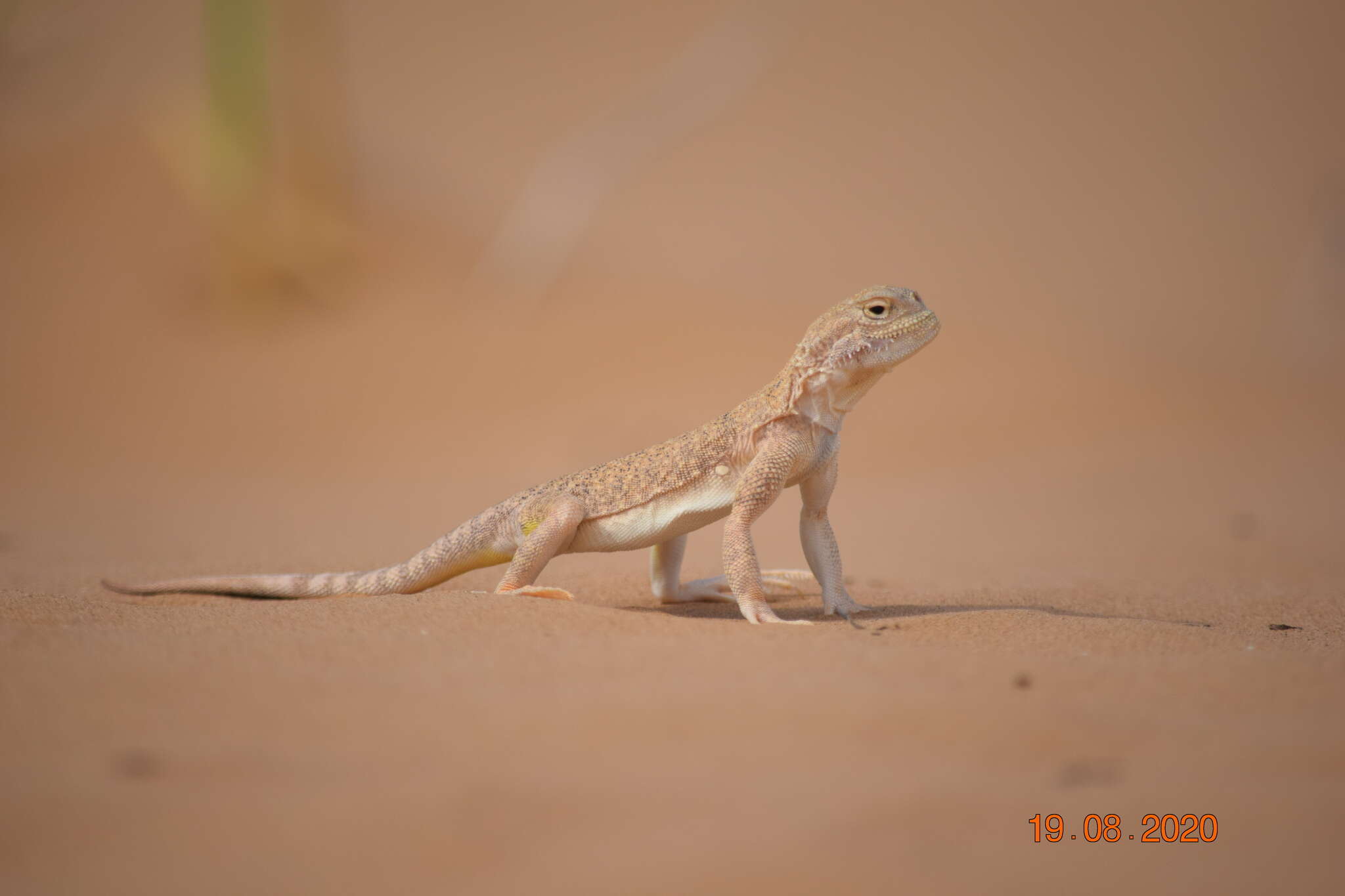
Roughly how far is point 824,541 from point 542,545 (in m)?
1.37

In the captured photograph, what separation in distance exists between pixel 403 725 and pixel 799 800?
3.51 ft

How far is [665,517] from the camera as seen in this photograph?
16.1ft

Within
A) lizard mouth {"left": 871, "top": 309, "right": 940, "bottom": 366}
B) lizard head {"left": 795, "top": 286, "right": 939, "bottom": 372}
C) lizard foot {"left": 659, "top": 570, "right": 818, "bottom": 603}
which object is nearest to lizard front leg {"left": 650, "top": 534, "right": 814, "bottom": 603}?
lizard foot {"left": 659, "top": 570, "right": 818, "bottom": 603}

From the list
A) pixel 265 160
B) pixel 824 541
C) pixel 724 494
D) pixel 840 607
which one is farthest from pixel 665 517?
pixel 265 160

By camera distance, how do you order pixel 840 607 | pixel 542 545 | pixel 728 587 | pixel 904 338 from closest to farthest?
1. pixel 904 338
2. pixel 542 545
3. pixel 840 607
4. pixel 728 587

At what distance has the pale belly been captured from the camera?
486 centimetres

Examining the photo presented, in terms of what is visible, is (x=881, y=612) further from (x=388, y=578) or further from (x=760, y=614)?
(x=388, y=578)

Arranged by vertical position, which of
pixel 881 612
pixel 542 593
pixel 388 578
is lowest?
pixel 881 612

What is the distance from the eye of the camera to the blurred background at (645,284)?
10.2 m

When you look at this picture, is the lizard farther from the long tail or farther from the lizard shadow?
the lizard shadow

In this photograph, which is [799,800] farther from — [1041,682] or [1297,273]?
[1297,273]

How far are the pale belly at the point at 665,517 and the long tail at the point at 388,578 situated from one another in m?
0.48

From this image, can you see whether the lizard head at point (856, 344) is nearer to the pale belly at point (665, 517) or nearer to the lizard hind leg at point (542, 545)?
the pale belly at point (665, 517)

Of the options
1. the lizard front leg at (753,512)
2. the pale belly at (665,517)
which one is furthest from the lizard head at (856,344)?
the pale belly at (665,517)
